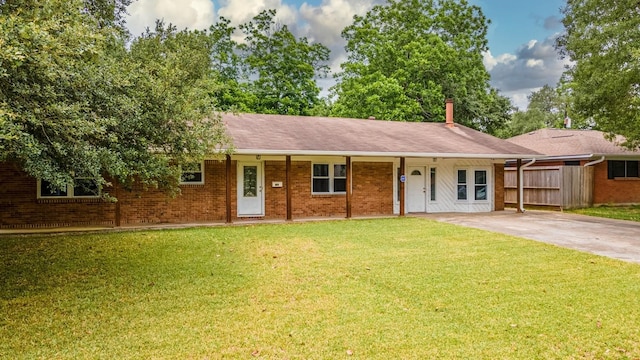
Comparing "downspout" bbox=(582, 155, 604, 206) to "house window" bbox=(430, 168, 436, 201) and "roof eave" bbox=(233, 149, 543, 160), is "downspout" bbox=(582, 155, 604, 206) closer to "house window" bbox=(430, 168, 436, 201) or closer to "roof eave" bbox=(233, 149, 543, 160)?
"roof eave" bbox=(233, 149, 543, 160)

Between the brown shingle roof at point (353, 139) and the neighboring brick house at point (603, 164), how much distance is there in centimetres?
358

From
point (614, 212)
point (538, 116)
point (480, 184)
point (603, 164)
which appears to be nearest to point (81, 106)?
point (480, 184)

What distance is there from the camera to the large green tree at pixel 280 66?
3148 cm

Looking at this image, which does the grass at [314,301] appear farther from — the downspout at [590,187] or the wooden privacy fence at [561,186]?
the downspout at [590,187]

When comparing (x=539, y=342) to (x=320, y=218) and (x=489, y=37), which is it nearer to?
(x=320, y=218)

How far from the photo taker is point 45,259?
823 cm

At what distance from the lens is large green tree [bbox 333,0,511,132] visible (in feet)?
92.5

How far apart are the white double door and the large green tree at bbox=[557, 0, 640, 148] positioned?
6.49 metres

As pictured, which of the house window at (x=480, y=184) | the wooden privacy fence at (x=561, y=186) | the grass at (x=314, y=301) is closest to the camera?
the grass at (x=314, y=301)

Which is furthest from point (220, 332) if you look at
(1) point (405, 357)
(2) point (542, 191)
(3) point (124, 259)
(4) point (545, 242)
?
(2) point (542, 191)

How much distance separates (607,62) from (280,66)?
22625 mm

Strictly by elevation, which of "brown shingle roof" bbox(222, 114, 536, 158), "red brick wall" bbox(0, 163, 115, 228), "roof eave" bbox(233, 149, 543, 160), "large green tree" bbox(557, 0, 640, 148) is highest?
"large green tree" bbox(557, 0, 640, 148)

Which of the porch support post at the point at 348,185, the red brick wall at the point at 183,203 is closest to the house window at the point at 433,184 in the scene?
the porch support post at the point at 348,185

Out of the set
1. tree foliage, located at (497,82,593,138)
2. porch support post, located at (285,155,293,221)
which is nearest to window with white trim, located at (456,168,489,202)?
porch support post, located at (285,155,293,221)
